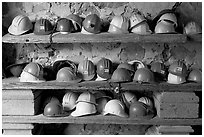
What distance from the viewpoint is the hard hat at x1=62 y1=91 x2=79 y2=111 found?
3.18 m

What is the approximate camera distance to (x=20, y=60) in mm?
3391

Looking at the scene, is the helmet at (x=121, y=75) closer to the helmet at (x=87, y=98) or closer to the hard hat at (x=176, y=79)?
the helmet at (x=87, y=98)

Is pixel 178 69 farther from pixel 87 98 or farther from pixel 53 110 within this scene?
pixel 53 110

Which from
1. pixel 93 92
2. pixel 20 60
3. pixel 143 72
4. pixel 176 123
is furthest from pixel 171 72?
pixel 20 60

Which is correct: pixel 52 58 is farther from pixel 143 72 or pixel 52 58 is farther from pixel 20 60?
pixel 143 72

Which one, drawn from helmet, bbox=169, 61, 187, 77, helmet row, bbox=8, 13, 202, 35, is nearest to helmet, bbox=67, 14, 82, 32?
helmet row, bbox=8, 13, 202, 35

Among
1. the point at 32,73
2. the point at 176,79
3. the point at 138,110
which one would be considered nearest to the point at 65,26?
the point at 32,73

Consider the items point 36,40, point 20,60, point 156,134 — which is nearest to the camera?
point 36,40

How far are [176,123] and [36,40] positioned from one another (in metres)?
1.40

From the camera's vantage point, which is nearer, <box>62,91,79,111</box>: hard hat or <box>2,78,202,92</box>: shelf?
<box>2,78,202,92</box>: shelf

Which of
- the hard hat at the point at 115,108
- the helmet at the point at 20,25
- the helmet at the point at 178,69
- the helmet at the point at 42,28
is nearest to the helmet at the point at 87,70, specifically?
the hard hat at the point at 115,108

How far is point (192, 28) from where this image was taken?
3062 mm

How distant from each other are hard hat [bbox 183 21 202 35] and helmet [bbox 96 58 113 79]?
0.73 meters

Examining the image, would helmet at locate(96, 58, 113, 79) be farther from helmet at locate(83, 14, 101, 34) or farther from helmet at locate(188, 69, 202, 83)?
helmet at locate(188, 69, 202, 83)
